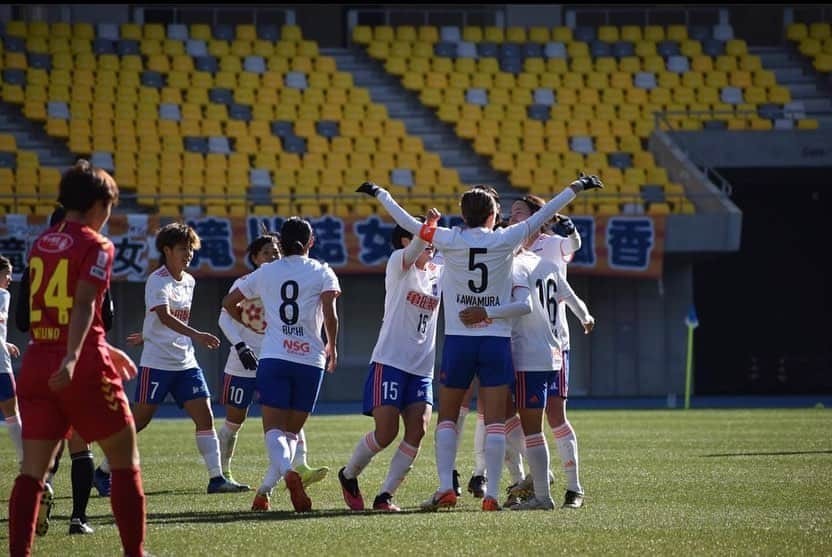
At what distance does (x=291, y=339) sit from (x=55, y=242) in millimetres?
3255

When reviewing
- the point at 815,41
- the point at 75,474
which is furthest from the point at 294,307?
the point at 815,41

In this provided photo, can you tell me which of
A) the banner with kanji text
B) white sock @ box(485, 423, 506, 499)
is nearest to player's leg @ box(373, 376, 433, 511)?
white sock @ box(485, 423, 506, 499)

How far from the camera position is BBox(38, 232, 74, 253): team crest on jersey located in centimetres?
675

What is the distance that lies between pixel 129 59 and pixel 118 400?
27725 mm

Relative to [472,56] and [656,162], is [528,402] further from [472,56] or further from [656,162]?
[472,56]

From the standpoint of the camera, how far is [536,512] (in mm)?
9492

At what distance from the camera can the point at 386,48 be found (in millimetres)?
34688

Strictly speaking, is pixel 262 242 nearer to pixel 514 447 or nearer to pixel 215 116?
pixel 514 447

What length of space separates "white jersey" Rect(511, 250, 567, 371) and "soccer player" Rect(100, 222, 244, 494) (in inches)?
111

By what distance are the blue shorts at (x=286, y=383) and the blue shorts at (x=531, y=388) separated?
4.46 ft

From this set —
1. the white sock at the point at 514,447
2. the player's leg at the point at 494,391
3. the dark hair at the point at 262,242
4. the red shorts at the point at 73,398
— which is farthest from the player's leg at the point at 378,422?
the red shorts at the point at 73,398

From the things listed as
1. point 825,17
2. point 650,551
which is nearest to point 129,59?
point 825,17

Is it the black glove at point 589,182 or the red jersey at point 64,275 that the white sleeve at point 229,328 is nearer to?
the black glove at point 589,182

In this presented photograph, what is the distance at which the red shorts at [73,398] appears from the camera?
6668 mm
